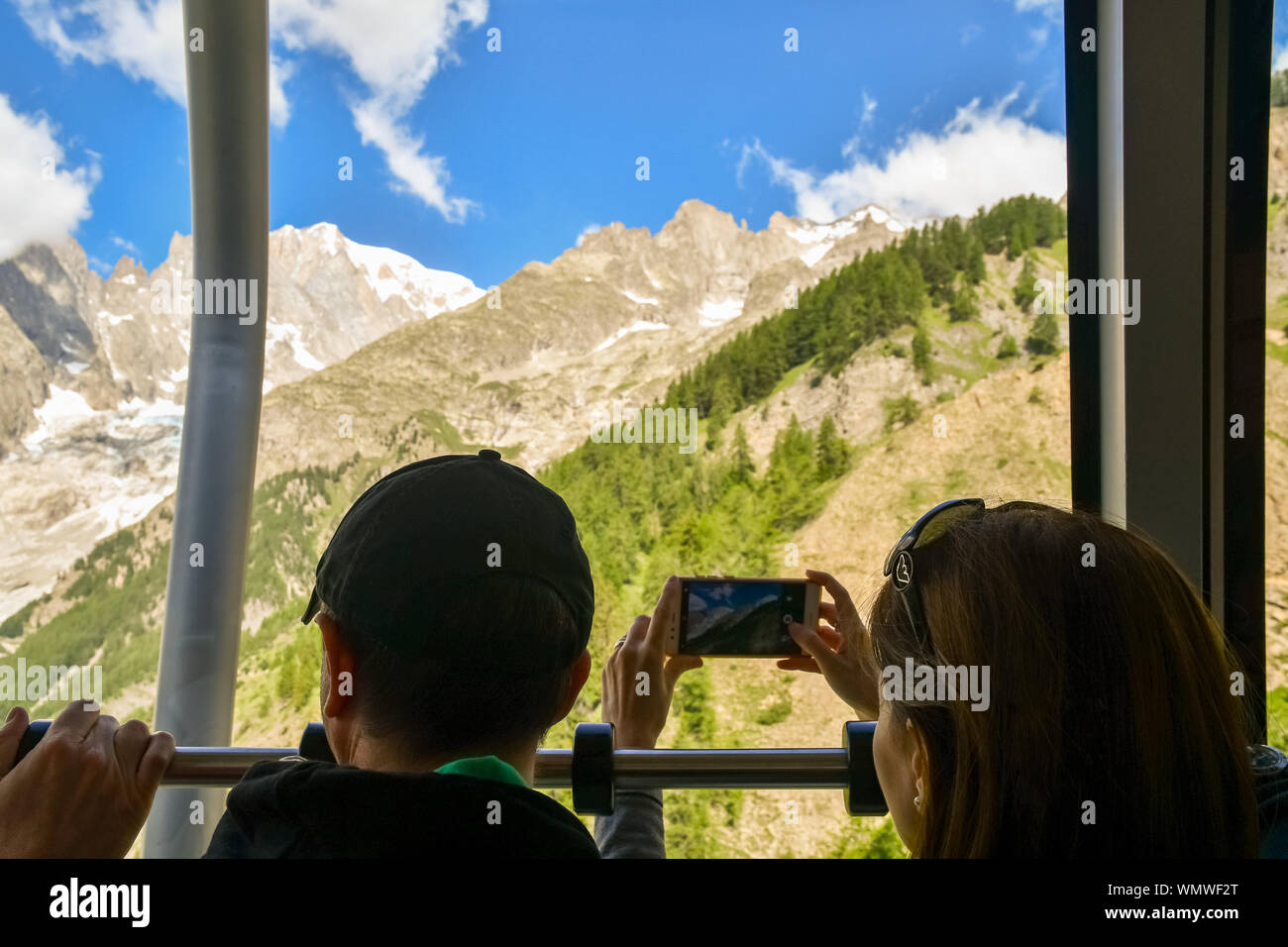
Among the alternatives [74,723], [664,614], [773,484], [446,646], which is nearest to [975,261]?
[773,484]

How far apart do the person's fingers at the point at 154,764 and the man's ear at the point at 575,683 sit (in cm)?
41

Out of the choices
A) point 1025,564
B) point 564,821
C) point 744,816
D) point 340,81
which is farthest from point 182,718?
point 340,81

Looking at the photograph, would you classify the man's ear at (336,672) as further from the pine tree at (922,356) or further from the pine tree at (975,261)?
the pine tree at (975,261)

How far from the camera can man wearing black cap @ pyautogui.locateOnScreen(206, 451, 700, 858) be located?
2.17 ft

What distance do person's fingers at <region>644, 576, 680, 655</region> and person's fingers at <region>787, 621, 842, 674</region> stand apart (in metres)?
0.17

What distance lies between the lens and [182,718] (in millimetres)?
1466

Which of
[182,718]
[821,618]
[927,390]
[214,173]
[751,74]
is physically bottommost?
[182,718]

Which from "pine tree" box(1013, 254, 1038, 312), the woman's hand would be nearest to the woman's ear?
the woman's hand

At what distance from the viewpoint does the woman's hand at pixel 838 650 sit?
1.15 m

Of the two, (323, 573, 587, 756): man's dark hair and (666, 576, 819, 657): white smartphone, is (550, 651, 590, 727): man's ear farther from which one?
(666, 576, 819, 657): white smartphone

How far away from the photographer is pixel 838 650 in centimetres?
119

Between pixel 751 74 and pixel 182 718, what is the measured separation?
4.57 meters
